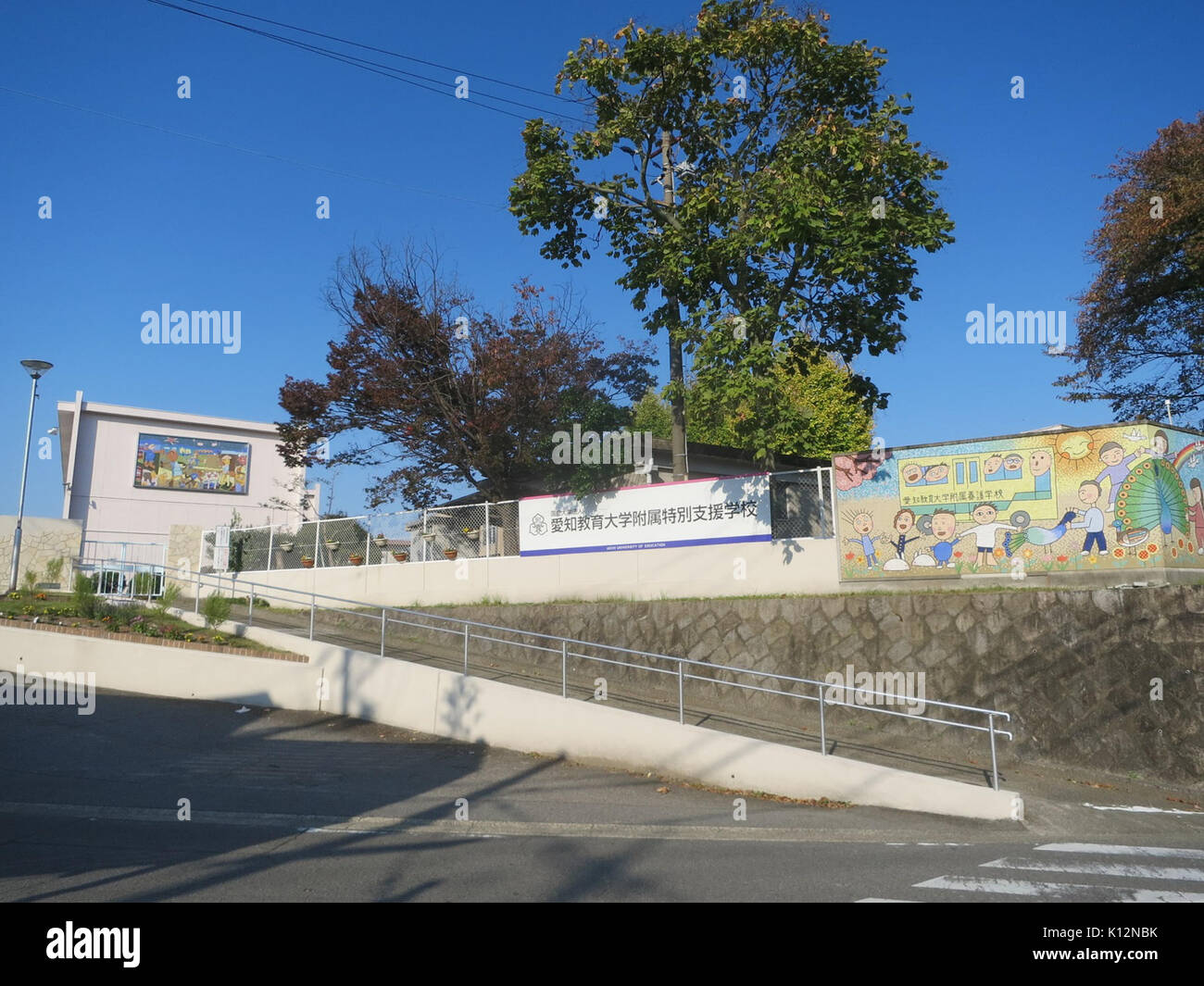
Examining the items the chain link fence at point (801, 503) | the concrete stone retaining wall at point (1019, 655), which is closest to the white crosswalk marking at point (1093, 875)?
the concrete stone retaining wall at point (1019, 655)

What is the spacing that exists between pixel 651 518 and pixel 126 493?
33828mm

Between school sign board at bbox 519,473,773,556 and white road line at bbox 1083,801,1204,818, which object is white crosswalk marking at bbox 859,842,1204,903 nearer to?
white road line at bbox 1083,801,1204,818

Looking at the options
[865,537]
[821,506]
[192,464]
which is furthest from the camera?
[192,464]

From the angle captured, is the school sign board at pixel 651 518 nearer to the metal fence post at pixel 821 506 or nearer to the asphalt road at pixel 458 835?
the metal fence post at pixel 821 506

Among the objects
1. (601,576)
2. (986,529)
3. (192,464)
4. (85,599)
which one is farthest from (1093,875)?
(192,464)

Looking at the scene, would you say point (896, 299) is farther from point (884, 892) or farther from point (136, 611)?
point (136, 611)

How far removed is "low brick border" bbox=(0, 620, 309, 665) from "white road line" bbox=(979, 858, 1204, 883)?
9.76 meters

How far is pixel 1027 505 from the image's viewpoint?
40.3 ft

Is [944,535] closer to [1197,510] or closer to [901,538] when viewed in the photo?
[901,538]

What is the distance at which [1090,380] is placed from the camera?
2128 centimetres

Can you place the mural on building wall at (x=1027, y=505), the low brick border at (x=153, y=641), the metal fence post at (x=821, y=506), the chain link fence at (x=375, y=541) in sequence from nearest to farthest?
the mural on building wall at (x=1027, y=505) → the low brick border at (x=153, y=641) → the metal fence post at (x=821, y=506) → the chain link fence at (x=375, y=541)

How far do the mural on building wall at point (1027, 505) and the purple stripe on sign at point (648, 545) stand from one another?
1.63 meters

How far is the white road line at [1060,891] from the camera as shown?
5727mm
